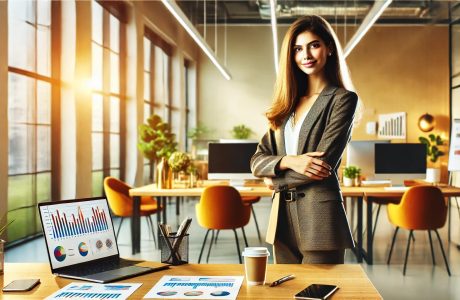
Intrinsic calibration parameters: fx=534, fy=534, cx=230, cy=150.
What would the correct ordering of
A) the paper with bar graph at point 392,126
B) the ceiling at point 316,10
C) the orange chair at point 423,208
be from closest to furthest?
the orange chair at point 423,208
the ceiling at point 316,10
the paper with bar graph at point 392,126

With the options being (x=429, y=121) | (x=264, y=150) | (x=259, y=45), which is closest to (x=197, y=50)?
(x=259, y=45)

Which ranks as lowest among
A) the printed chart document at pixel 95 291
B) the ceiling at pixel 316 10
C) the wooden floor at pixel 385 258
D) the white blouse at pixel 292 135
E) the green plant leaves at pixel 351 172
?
the wooden floor at pixel 385 258

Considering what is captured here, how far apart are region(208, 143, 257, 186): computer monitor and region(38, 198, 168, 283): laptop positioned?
3783 mm

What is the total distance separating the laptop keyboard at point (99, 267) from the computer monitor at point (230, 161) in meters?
3.80

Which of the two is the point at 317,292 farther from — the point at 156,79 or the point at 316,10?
the point at 316,10

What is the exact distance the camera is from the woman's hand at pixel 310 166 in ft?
5.74

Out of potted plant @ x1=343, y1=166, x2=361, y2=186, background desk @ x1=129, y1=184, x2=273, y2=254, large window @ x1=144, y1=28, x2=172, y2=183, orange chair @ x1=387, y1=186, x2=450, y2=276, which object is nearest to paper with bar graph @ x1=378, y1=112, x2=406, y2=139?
large window @ x1=144, y1=28, x2=172, y2=183

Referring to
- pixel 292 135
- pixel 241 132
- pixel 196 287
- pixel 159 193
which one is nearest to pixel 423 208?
pixel 159 193

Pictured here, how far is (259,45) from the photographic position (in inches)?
571

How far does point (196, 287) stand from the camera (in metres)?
1.60

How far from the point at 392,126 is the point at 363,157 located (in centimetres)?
813

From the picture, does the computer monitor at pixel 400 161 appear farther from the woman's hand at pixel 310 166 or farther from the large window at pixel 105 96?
the large window at pixel 105 96

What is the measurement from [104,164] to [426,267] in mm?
5483

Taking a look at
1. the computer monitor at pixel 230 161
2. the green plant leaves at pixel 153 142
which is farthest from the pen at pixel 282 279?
the green plant leaves at pixel 153 142
